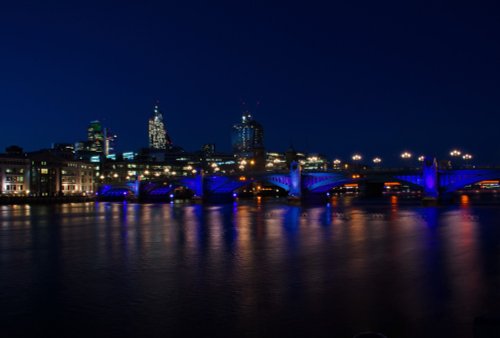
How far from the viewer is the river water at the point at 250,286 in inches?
626

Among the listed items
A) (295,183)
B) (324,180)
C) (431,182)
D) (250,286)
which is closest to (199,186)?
(295,183)

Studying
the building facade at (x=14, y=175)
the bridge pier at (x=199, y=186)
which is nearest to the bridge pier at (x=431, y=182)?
the bridge pier at (x=199, y=186)

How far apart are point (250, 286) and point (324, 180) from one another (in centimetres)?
8545

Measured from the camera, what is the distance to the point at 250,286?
21.8 meters

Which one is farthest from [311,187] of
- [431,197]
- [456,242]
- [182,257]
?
[182,257]

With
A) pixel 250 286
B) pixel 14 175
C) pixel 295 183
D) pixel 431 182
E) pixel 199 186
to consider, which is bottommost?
pixel 250 286

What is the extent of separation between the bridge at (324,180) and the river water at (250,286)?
1932 inches

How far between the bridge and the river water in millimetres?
49075

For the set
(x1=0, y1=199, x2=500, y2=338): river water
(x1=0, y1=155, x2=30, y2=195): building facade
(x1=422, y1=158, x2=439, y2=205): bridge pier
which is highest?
(x1=0, y1=155, x2=30, y2=195): building facade

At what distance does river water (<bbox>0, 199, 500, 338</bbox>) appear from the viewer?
1590 centimetres

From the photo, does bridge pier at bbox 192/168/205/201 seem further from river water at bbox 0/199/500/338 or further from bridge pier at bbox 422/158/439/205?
river water at bbox 0/199/500/338

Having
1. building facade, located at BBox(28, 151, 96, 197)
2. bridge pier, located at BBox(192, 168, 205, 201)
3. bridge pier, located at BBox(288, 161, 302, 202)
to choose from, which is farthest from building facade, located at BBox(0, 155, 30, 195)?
bridge pier, located at BBox(288, 161, 302, 202)

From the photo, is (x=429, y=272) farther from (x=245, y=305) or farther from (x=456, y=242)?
(x=456, y=242)

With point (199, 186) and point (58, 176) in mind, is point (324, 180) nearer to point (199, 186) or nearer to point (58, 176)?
point (199, 186)
